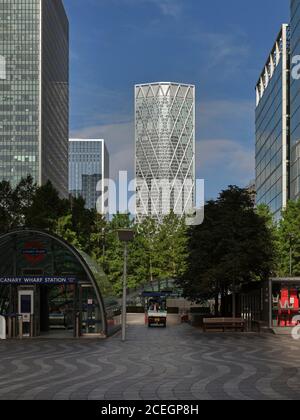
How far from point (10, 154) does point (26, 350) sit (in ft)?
536

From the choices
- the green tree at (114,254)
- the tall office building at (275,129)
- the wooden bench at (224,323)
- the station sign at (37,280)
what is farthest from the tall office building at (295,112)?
the station sign at (37,280)

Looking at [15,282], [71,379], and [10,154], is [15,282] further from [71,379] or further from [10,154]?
[10,154]

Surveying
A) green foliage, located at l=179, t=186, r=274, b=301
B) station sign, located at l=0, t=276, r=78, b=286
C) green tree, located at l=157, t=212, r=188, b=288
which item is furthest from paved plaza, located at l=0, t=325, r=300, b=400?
green tree, located at l=157, t=212, r=188, b=288

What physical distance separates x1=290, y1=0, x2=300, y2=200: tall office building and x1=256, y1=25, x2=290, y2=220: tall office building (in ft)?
12.7

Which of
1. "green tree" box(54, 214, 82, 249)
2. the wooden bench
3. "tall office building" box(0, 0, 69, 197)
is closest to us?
the wooden bench

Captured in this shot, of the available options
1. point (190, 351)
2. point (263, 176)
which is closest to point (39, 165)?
point (263, 176)

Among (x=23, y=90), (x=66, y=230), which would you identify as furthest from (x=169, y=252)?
(x=23, y=90)

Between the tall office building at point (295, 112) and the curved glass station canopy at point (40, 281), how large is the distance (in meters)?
48.4

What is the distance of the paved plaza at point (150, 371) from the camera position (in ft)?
42.6

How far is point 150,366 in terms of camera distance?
18016mm

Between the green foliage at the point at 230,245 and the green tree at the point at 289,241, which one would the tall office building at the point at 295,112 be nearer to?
the green tree at the point at 289,241

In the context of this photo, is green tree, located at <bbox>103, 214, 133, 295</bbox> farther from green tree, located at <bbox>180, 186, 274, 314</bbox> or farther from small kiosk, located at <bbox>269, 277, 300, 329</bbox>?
small kiosk, located at <bbox>269, 277, 300, 329</bbox>

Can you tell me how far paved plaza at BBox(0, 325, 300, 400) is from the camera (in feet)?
42.6

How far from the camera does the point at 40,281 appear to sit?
105 ft
